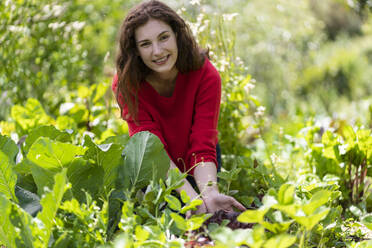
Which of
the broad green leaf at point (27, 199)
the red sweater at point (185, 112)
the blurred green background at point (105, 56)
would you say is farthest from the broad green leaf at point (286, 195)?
the blurred green background at point (105, 56)

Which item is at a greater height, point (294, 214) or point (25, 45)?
point (25, 45)

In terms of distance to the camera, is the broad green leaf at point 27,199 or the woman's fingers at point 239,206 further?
the woman's fingers at point 239,206

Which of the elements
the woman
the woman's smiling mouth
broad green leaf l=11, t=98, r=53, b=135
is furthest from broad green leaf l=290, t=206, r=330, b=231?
broad green leaf l=11, t=98, r=53, b=135

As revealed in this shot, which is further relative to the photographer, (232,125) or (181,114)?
(232,125)

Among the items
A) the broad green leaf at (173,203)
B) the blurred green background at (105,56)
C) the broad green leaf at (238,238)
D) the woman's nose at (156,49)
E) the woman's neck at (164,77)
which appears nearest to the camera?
the broad green leaf at (238,238)

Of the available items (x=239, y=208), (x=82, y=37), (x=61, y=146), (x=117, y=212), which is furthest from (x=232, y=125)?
(x=82, y=37)

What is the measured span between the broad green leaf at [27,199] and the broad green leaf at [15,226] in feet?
0.53

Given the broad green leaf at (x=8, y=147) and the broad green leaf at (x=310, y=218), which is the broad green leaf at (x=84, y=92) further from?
the broad green leaf at (x=310, y=218)

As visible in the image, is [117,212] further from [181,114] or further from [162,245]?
[181,114]

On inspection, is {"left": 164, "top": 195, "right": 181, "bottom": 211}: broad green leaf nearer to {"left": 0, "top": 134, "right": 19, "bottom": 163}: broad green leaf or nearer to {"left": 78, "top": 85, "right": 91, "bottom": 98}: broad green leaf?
{"left": 0, "top": 134, "right": 19, "bottom": 163}: broad green leaf

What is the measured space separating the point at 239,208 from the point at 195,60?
84 cm

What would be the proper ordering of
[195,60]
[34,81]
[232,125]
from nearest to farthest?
[195,60]
[232,125]
[34,81]

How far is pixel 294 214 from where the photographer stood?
992 mm

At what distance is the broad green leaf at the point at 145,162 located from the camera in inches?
55.3
